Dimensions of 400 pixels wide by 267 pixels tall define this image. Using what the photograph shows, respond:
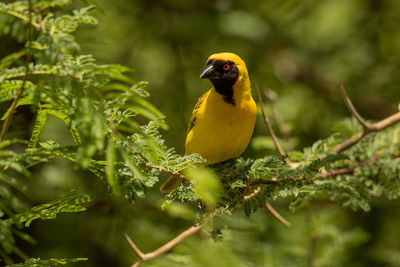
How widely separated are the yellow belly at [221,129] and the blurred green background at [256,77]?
0.79 meters

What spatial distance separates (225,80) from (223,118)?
13.9 inches

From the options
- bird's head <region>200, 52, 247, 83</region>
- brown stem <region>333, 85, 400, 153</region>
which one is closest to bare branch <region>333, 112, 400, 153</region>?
brown stem <region>333, 85, 400, 153</region>

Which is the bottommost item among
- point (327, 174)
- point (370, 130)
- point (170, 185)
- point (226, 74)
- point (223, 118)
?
point (170, 185)

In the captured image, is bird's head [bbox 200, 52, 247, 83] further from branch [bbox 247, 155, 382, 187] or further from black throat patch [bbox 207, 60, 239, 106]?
branch [bbox 247, 155, 382, 187]

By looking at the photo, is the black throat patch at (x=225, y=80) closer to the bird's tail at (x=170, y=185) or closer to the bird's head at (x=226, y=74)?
the bird's head at (x=226, y=74)

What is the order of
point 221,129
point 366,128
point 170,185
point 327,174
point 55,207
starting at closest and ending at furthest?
1. point 55,207
2. point 327,174
3. point 366,128
4. point 221,129
5. point 170,185

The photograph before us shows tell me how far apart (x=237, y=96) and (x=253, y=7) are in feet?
8.70

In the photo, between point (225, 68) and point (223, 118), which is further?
point (225, 68)

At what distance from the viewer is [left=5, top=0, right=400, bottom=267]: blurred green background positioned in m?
4.05

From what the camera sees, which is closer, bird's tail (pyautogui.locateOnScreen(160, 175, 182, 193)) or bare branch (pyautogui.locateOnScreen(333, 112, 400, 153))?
bare branch (pyautogui.locateOnScreen(333, 112, 400, 153))

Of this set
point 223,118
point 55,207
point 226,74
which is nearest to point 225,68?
point 226,74

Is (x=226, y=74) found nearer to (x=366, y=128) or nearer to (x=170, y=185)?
(x=170, y=185)

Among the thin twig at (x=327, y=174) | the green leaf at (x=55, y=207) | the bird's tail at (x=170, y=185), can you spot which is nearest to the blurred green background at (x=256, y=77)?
the bird's tail at (x=170, y=185)

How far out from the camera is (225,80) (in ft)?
11.1
